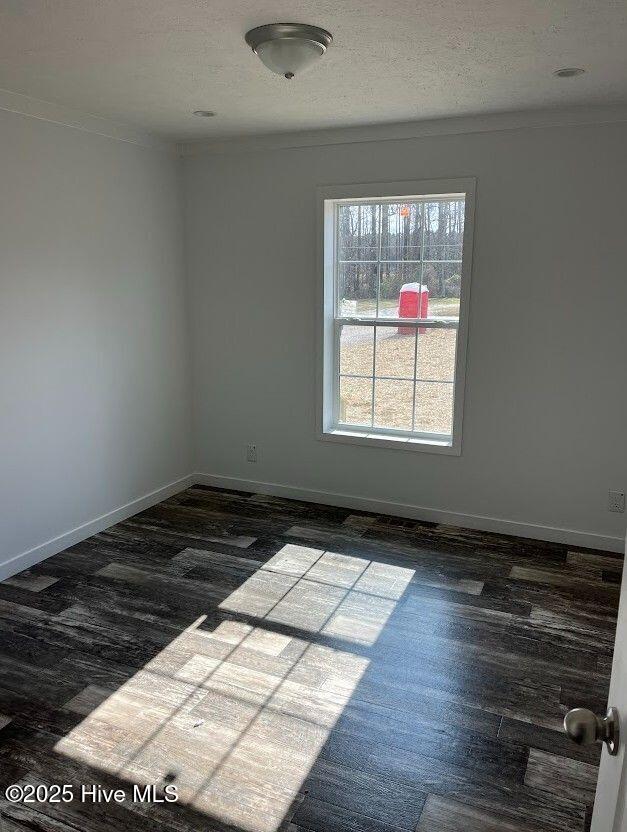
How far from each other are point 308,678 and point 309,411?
7.37 ft

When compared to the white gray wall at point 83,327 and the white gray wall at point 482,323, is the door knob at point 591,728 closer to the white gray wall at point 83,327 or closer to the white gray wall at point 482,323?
the white gray wall at point 482,323

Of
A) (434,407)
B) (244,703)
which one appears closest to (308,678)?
(244,703)

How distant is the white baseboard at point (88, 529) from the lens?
362cm

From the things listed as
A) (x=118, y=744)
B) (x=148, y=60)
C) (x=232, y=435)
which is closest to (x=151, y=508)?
(x=232, y=435)

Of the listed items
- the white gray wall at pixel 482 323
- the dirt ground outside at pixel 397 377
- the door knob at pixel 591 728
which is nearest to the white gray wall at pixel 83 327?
the white gray wall at pixel 482 323

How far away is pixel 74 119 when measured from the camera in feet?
12.0

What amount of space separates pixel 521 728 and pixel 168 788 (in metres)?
1.30

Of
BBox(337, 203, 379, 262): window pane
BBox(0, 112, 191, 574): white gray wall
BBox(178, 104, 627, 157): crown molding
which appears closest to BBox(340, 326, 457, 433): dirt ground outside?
BBox(337, 203, 379, 262): window pane

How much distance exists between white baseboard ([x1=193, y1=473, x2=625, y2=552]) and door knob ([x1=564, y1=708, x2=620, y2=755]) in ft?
10.1

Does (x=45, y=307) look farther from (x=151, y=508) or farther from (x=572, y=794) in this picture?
(x=572, y=794)

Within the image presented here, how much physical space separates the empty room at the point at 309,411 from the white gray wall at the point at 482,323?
2cm

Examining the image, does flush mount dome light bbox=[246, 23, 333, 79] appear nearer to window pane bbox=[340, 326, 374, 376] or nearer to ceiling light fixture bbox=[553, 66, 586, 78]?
ceiling light fixture bbox=[553, 66, 586, 78]

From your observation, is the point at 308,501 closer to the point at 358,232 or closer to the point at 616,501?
the point at 358,232

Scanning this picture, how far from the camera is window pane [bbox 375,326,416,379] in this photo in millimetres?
4344
